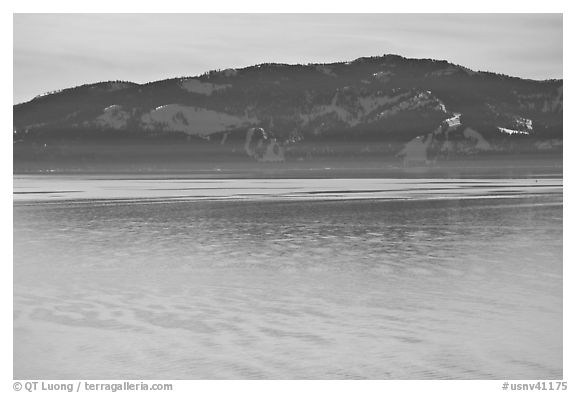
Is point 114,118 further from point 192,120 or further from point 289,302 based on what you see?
point 289,302

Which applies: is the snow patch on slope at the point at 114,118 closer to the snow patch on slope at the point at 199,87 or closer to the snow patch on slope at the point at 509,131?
the snow patch on slope at the point at 199,87

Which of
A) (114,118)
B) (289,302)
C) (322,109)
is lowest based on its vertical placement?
(289,302)

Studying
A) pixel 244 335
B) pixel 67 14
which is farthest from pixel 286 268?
pixel 67 14

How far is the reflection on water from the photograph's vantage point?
10.2 meters

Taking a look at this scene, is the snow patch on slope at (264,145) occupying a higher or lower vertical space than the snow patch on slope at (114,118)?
lower

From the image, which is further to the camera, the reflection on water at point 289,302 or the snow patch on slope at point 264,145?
the snow patch on slope at point 264,145

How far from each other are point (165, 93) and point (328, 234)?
988cm

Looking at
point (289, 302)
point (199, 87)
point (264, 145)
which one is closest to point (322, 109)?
point (264, 145)

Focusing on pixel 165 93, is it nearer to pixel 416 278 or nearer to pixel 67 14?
pixel 67 14

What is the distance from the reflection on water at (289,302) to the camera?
10.2 m

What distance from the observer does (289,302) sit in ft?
43.9

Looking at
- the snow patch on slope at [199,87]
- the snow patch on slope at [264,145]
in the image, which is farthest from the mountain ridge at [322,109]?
the snow patch on slope at [264,145]

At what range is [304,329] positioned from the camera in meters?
11.6
